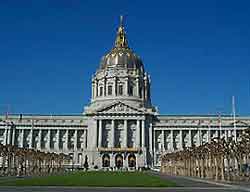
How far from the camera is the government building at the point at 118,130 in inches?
4668

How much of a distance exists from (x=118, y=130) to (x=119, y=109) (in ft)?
20.7

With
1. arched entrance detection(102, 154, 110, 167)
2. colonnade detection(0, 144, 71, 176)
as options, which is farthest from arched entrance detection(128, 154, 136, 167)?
colonnade detection(0, 144, 71, 176)

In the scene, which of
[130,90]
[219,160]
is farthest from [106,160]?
[219,160]

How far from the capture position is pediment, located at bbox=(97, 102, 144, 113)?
123 metres

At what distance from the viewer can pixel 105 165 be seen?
11869cm

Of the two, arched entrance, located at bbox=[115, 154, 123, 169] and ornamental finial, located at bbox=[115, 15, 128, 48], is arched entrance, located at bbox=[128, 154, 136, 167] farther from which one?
ornamental finial, located at bbox=[115, 15, 128, 48]

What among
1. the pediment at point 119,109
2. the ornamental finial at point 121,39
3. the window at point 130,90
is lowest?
the pediment at point 119,109

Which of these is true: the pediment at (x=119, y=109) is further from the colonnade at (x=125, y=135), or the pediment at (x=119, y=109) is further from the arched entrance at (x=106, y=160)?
the arched entrance at (x=106, y=160)

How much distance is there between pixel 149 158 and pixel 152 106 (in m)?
25.7

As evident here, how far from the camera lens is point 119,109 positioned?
123 meters

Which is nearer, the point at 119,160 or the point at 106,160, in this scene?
the point at 106,160

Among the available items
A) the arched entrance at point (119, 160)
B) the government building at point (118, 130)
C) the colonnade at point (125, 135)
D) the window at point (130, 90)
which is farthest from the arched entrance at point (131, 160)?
the window at point (130, 90)

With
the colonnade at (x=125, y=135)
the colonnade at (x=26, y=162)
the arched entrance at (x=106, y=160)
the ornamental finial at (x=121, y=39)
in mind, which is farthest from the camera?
the ornamental finial at (x=121, y=39)

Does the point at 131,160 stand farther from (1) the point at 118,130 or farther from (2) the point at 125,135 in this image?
(1) the point at 118,130
